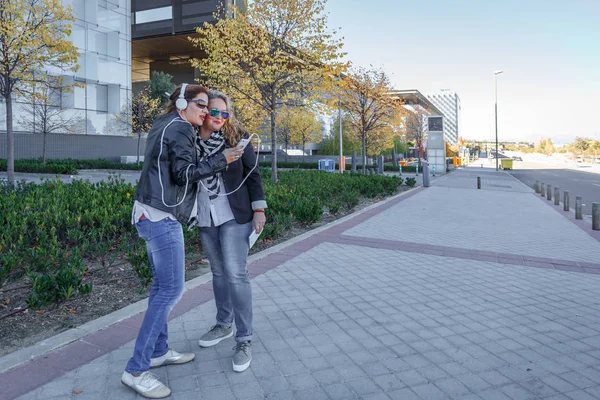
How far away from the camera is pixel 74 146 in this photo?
31.8 metres

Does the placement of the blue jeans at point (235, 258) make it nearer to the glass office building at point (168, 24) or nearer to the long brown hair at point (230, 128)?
the long brown hair at point (230, 128)

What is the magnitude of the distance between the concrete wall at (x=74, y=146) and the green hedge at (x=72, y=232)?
22.6 metres

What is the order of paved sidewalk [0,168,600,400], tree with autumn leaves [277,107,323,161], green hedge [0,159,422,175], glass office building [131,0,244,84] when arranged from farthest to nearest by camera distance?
tree with autumn leaves [277,107,323,161], glass office building [131,0,244,84], green hedge [0,159,422,175], paved sidewalk [0,168,600,400]

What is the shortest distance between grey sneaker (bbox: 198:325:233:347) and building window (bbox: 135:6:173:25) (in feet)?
148

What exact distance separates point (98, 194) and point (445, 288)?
569 centimetres

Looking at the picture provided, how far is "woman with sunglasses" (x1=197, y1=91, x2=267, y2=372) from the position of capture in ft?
10.2

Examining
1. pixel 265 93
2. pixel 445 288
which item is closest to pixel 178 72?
pixel 265 93

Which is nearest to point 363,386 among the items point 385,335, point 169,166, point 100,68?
point 385,335

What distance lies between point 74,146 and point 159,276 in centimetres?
3266

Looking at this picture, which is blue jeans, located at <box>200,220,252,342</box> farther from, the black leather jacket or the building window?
the building window

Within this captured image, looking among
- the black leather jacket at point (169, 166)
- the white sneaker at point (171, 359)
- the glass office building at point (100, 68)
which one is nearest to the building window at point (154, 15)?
the glass office building at point (100, 68)

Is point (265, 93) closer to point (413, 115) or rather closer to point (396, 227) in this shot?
point (396, 227)

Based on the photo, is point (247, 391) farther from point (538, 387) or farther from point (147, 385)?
point (538, 387)

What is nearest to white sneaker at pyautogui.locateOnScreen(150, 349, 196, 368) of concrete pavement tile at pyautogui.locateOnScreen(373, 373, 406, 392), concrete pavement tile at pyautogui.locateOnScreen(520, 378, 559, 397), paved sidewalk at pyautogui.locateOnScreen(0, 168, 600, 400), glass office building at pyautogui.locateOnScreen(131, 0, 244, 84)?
paved sidewalk at pyautogui.locateOnScreen(0, 168, 600, 400)
